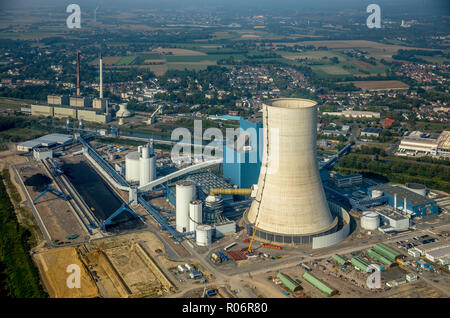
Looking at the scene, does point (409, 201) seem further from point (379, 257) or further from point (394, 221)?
point (379, 257)

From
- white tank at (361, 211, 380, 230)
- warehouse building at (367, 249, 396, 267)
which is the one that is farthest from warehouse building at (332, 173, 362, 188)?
warehouse building at (367, 249, 396, 267)

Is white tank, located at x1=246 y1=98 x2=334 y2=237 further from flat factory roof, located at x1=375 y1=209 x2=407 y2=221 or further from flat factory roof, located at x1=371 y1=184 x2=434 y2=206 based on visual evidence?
flat factory roof, located at x1=371 y1=184 x2=434 y2=206

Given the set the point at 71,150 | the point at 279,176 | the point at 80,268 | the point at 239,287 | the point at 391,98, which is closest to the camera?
the point at 239,287

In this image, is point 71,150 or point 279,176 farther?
point 71,150

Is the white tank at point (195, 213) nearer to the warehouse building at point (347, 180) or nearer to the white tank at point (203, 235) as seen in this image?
the white tank at point (203, 235)

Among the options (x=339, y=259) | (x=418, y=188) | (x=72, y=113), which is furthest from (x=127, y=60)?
(x=339, y=259)

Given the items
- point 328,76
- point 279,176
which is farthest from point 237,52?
point 279,176

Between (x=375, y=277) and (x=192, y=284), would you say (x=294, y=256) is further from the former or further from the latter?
(x=192, y=284)
